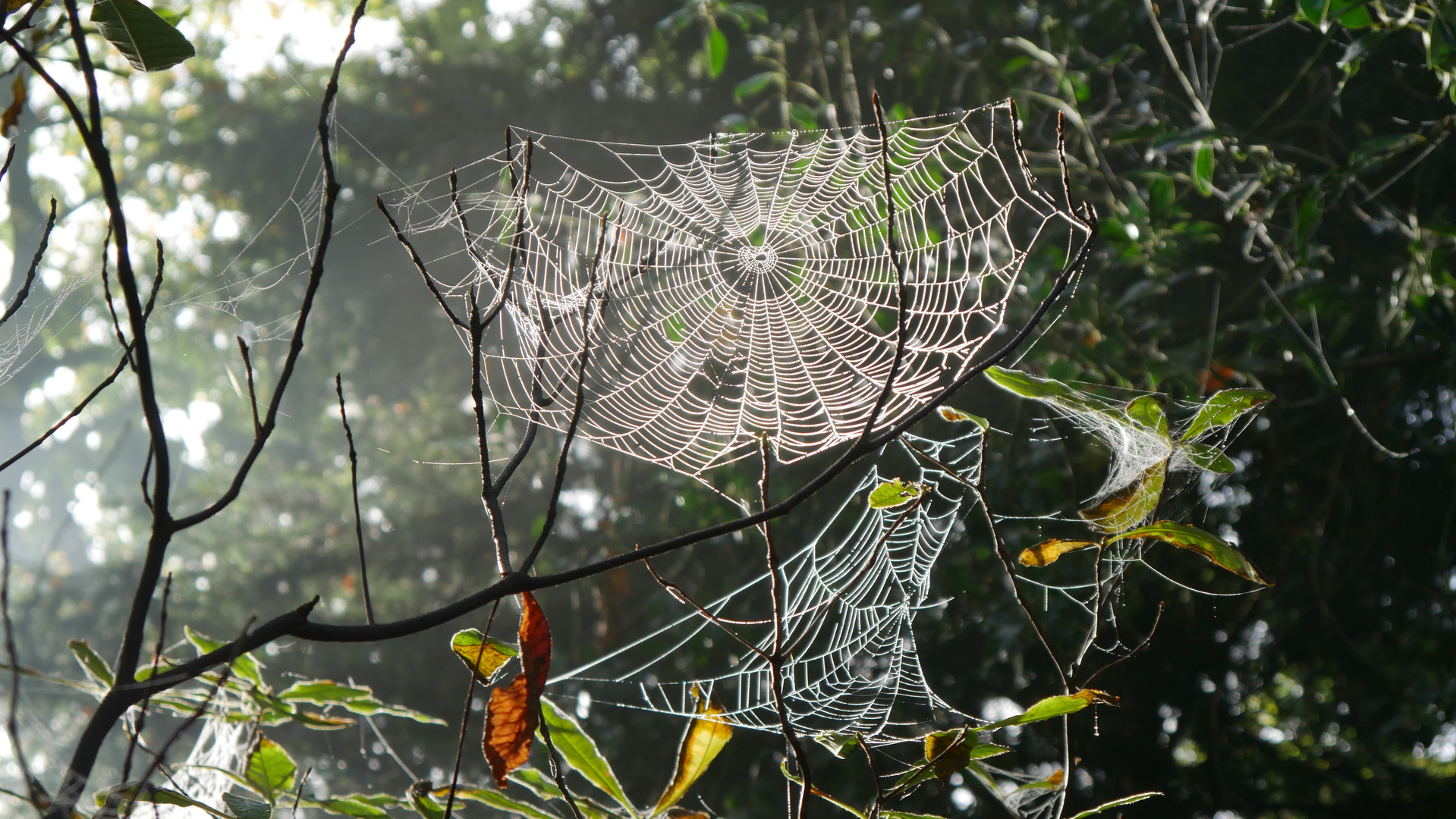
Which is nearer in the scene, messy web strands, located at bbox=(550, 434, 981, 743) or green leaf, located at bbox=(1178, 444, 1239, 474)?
green leaf, located at bbox=(1178, 444, 1239, 474)

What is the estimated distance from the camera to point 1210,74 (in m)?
2.80

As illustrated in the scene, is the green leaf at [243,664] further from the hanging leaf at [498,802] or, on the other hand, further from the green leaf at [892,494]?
the green leaf at [892,494]

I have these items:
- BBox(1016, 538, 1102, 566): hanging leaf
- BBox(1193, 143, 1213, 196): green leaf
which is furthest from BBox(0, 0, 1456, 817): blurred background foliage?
BBox(1016, 538, 1102, 566): hanging leaf

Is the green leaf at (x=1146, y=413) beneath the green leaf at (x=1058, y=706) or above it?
above

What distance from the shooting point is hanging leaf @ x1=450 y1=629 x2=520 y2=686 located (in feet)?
2.67

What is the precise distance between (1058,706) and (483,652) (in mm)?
549

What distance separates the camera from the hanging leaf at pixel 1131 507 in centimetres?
94

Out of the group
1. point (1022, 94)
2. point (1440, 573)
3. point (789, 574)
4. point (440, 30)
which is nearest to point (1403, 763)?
point (1440, 573)

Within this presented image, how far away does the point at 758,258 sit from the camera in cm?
258

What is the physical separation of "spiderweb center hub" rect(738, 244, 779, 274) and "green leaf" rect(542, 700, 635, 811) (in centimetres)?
176

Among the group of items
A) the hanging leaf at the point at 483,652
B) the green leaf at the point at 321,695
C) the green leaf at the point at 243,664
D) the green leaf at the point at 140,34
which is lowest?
the hanging leaf at the point at 483,652

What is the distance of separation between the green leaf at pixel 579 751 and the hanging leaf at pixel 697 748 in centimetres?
7

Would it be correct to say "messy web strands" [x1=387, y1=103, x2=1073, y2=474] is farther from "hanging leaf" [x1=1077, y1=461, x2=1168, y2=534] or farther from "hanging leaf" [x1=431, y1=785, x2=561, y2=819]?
"hanging leaf" [x1=431, y1=785, x2=561, y2=819]

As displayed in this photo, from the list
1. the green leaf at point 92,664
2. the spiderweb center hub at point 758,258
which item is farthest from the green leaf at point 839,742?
the spiderweb center hub at point 758,258
